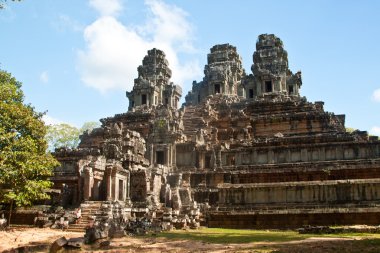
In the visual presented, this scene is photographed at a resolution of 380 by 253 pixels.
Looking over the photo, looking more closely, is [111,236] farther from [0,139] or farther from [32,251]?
[0,139]

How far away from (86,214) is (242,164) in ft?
52.9

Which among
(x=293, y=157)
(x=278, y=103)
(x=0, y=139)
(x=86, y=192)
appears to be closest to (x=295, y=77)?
(x=278, y=103)

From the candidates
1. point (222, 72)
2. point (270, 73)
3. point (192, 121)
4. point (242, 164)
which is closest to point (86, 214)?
point (242, 164)

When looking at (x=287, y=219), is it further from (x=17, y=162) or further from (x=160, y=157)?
(x=160, y=157)

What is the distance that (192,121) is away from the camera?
5128 cm

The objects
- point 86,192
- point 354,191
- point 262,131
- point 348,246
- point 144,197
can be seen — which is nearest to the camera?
point 348,246

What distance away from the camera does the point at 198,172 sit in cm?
3884

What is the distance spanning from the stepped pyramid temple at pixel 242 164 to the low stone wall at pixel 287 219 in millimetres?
62

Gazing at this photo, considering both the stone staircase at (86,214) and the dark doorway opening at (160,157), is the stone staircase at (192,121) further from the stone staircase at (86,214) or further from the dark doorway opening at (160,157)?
the stone staircase at (86,214)

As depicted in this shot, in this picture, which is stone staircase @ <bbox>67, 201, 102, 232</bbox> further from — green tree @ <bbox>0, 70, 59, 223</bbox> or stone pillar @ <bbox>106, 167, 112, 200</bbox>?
green tree @ <bbox>0, 70, 59, 223</bbox>

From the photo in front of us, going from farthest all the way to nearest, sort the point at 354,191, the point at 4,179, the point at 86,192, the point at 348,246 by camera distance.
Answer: the point at 86,192
the point at 354,191
the point at 4,179
the point at 348,246

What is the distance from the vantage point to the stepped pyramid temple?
27.9 m

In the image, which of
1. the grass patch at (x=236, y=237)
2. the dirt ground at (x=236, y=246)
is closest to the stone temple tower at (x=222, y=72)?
the grass patch at (x=236, y=237)

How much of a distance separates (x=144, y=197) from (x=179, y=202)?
2.83m
